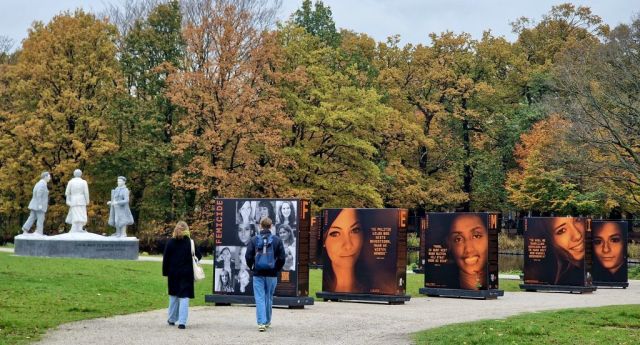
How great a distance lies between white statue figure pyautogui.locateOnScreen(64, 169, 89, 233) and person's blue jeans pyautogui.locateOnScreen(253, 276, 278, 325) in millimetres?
22632

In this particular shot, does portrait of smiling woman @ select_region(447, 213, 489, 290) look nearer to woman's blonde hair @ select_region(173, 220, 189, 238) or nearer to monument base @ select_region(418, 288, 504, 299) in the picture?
monument base @ select_region(418, 288, 504, 299)

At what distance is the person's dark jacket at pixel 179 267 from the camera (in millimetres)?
16812

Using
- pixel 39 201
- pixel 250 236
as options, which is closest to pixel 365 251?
pixel 250 236

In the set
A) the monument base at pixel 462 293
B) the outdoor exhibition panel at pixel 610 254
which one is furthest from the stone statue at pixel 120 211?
the outdoor exhibition panel at pixel 610 254

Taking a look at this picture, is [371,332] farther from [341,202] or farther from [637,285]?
[341,202]

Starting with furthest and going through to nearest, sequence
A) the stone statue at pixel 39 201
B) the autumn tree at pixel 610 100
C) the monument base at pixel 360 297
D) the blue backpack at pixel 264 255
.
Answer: the stone statue at pixel 39 201 → the autumn tree at pixel 610 100 → the monument base at pixel 360 297 → the blue backpack at pixel 264 255

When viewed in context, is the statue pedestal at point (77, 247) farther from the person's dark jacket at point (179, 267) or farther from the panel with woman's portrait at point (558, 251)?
the person's dark jacket at point (179, 267)

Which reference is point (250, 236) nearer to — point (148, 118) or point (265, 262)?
point (265, 262)

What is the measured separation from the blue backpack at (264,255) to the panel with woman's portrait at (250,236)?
177 inches

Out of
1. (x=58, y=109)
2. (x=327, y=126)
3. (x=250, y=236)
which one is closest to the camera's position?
(x=250, y=236)

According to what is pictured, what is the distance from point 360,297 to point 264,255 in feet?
27.4

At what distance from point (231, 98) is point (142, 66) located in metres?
8.65

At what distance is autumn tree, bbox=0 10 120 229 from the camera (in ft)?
168

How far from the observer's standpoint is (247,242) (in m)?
21.8
